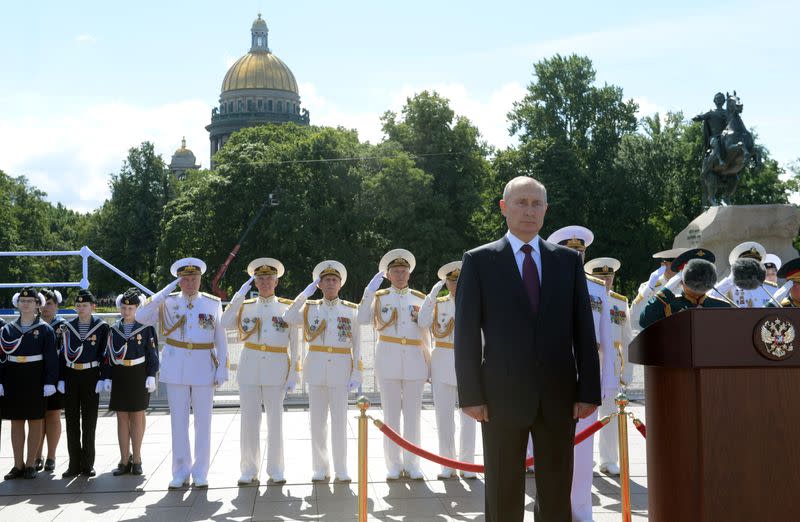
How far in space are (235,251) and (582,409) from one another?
4159 cm

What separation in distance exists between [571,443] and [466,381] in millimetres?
608

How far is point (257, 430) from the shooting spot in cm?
901

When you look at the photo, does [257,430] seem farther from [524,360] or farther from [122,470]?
[524,360]

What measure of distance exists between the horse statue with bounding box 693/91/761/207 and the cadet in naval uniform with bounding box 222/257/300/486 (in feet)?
54.7

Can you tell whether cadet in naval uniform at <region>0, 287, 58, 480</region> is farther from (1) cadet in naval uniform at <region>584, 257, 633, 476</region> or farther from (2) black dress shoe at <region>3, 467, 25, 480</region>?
(1) cadet in naval uniform at <region>584, 257, 633, 476</region>

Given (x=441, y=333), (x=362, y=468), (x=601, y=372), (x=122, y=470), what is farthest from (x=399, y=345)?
(x=362, y=468)

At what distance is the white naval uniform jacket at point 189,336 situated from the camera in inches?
350

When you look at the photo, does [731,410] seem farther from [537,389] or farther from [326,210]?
[326,210]

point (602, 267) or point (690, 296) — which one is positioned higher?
point (602, 267)

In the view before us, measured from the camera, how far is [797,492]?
3734mm

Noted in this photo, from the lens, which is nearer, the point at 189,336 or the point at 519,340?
the point at 519,340

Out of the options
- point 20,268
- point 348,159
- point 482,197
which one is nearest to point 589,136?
point 482,197

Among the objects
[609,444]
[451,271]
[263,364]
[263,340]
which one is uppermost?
[451,271]

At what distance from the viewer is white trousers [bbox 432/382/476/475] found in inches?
365
